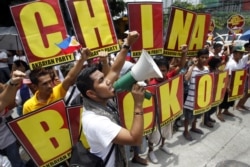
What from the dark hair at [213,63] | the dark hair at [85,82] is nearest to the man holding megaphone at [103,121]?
the dark hair at [85,82]

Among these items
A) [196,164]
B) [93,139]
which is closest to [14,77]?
[93,139]

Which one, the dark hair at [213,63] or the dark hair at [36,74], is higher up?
the dark hair at [36,74]

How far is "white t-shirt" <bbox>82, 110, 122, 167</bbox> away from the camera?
1669mm

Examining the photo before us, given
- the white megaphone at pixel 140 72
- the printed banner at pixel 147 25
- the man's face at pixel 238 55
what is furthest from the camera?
the man's face at pixel 238 55

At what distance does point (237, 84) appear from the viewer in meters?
5.06

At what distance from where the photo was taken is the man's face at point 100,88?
1867 mm

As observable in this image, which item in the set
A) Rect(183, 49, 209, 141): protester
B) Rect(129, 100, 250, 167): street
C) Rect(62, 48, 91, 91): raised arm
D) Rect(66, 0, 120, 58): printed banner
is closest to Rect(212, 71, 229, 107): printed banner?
Rect(183, 49, 209, 141): protester

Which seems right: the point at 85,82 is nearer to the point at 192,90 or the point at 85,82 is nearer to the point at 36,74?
the point at 36,74

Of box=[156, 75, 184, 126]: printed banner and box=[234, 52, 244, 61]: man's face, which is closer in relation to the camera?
box=[156, 75, 184, 126]: printed banner

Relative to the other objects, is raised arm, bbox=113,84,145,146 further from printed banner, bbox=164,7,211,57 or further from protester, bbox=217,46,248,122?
protester, bbox=217,46,248,122

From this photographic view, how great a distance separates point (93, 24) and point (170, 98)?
1.46 meters

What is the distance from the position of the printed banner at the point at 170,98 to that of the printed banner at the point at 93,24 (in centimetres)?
88

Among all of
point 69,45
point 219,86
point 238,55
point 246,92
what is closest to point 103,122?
point 69,45

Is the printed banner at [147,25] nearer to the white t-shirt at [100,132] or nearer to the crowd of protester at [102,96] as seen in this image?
the crowd of protester at [102,96]
